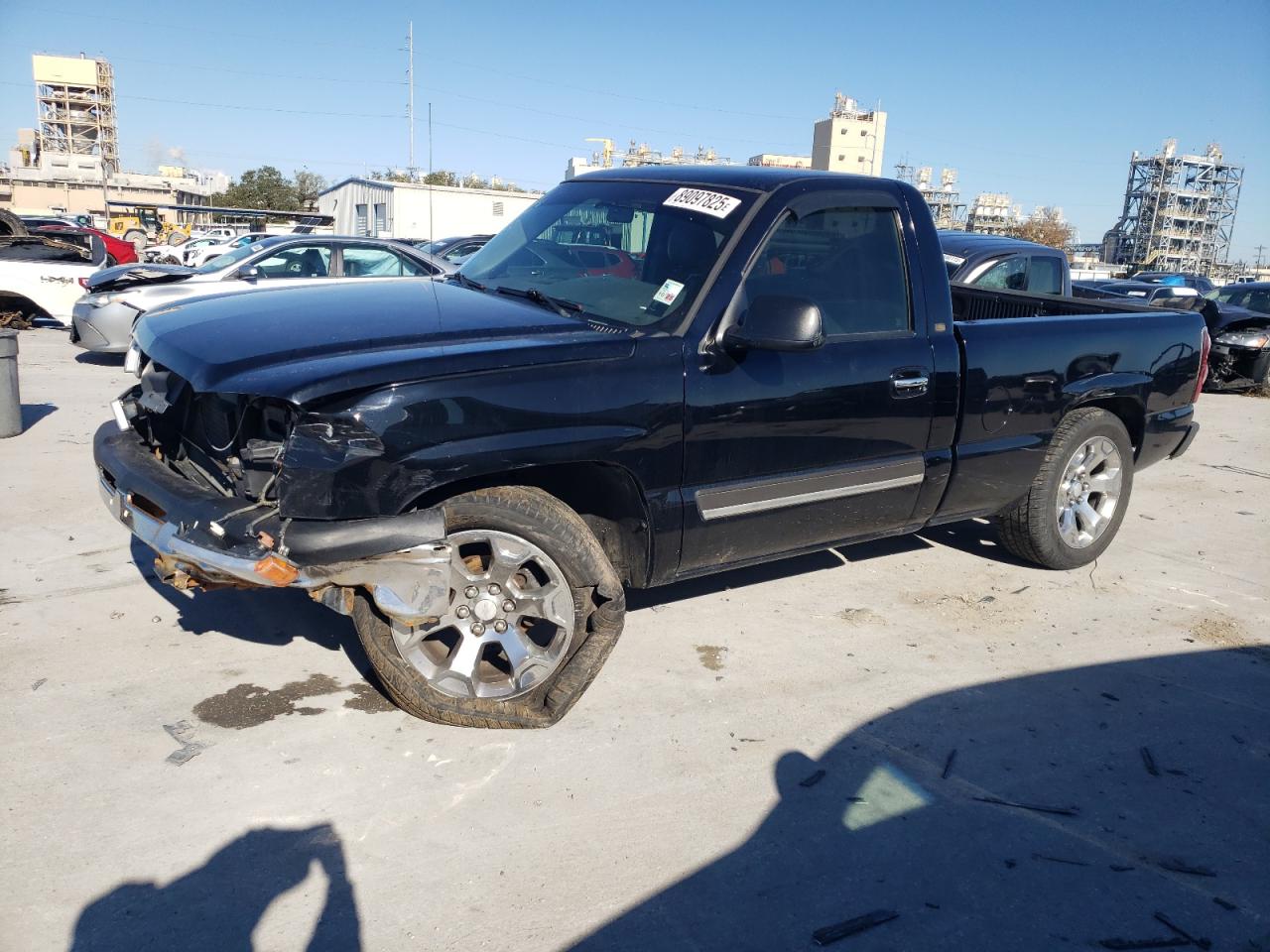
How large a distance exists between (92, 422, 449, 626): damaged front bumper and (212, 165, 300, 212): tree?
69138mm

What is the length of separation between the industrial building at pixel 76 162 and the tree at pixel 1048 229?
71.1m

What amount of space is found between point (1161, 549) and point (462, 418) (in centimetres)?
494

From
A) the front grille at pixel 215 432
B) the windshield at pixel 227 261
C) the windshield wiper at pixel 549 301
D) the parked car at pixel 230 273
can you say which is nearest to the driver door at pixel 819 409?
the windshield wiper at pixel 549 301

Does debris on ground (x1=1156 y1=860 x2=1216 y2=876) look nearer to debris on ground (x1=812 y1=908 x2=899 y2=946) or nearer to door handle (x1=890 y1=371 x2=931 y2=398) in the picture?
debris on ground (x1=812 y1=908 x2=899 y2=946)

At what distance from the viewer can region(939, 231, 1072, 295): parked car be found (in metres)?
9.08

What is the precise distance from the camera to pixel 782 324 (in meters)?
3.45

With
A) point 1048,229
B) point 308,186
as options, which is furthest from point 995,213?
point 308,186

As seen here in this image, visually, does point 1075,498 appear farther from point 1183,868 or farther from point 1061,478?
point 1183,868

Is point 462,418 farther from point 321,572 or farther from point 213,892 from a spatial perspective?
point 213,892

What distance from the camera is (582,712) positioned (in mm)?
3590

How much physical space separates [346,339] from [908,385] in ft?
7.68

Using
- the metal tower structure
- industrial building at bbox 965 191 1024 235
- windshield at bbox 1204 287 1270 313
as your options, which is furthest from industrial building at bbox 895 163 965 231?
the metal tower structure

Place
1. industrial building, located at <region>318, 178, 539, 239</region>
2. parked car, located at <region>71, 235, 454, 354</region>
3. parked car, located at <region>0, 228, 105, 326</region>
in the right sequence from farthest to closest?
industrial building, located at <region>318, 178, 539, 239</region>, parked car, located at <region>0, 228, 105, 326</region>, parked car, located at <region>71, 235, 454, 354</region>

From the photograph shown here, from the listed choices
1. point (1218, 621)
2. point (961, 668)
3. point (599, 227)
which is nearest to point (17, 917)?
point (599, 227)
